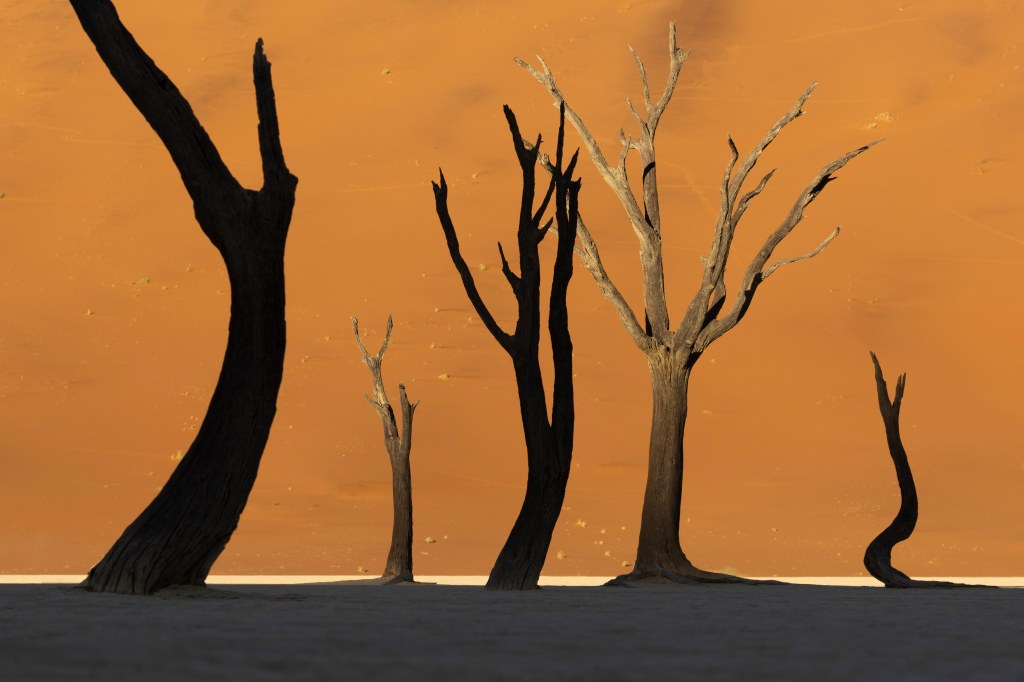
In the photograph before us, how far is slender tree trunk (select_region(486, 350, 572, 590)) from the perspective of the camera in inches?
519

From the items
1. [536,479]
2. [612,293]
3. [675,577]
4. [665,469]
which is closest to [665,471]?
[665,469]

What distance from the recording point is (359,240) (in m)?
39.6

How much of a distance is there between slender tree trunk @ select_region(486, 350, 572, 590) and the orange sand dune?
12182 mm

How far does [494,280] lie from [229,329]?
27310mm

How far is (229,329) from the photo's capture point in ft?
33.7

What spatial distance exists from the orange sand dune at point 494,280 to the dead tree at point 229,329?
48.4 ft

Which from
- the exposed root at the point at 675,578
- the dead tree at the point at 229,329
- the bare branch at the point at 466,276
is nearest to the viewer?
the dead tree at the point at 229,329

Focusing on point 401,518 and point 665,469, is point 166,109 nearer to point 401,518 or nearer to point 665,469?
point 665,469

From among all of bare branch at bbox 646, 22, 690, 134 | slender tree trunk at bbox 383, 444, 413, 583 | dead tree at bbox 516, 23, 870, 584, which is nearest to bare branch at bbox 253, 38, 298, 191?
dead tree at bbox 516, 23, 870, 584

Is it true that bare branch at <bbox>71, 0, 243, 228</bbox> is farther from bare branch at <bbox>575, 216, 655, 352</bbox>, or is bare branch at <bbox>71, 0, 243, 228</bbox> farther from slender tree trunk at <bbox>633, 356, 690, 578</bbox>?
slender tree trunk at <bbox>633, 356, 690, 578</bbox>

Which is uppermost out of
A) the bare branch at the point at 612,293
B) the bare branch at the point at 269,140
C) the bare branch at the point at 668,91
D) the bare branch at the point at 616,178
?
the bare branch at the point at 668,91

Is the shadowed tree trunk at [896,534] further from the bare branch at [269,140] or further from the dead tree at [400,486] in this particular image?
the bare branch at [269,140]

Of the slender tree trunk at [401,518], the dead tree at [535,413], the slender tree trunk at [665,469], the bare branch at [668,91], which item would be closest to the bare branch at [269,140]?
the dead tree at [535,413]

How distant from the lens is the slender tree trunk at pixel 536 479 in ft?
43.2
